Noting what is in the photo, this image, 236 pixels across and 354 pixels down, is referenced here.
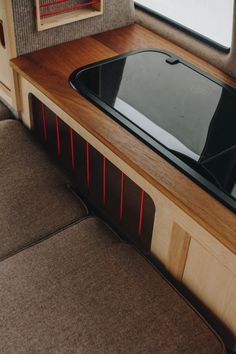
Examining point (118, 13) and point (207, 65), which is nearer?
point (207, 65)

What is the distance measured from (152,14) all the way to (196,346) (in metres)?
1.18

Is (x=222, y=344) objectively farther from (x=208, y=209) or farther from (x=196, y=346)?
(x=208, y=209)

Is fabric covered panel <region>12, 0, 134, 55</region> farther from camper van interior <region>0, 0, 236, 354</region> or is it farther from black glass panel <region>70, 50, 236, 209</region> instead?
black glass panel <region>70, 50, 236, 209</region>

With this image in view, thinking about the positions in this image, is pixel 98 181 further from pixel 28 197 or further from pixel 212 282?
pixel 212 282

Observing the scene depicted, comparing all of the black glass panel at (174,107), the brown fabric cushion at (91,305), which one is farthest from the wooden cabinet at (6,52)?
the brown fabric cushion at (91,305)

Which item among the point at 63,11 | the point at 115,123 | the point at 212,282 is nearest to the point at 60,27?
the point at 63,11

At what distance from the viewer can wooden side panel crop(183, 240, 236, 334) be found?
3.30ft

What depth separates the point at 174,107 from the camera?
4.31ft

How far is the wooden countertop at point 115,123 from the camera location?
985 mm

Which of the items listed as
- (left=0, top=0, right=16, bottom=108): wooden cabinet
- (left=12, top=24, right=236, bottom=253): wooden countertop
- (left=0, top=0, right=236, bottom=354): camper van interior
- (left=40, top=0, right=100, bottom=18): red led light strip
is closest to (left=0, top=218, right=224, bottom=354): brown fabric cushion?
(left=0, top=0, right=236, bottom=354): camper van interior

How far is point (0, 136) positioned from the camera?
4.99ft

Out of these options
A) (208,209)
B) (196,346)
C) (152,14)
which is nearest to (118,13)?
(152,14)

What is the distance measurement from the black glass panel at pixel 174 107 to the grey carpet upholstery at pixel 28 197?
0.28 meters

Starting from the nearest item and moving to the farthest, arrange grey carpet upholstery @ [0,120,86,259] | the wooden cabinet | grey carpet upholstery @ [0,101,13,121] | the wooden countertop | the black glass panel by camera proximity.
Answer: the wooden countertop, the black glass panel, grey carpet upholstery @ [0,120,86,259], the wooden cabinet, grey carpet upholstery @ [0,101,13,121]
